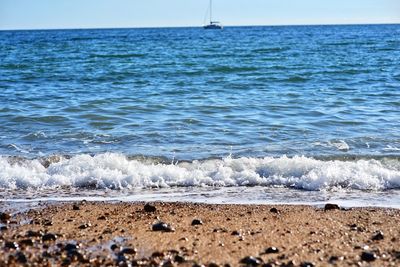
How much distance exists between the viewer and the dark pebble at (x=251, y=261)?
4.62 m

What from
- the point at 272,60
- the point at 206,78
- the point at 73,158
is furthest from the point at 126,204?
the point at 272,60

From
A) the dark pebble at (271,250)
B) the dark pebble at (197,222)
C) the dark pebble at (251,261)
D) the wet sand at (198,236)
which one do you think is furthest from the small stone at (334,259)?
the dark pebble at (197,222)

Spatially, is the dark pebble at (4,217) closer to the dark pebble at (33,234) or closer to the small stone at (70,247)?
the dark pebble at (33,234)

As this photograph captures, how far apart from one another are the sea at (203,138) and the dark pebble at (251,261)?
8.00 feet

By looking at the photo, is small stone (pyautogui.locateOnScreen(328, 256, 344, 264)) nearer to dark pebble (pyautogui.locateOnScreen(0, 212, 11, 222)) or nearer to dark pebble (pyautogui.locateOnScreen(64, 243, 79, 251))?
dark pebble (pyautogui.locateOnScreen(64, 243, 79, 251))

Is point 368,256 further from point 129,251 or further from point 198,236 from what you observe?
point 129,251

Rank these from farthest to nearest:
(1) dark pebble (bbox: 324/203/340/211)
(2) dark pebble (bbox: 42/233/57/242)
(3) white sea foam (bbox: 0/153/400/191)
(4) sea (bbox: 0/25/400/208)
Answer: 1. (3) white sea foam (bbox: 0/153/400/191)
2. (4) sea (bbox: 0/25/400/208)
3. (1) dark pebble (bbox: 324/203/340/211)
4. (2) dark pebble (bbox: 42/233/57/242)

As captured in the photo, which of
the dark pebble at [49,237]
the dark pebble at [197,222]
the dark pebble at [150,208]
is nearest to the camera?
the dark pebble at [49,237]

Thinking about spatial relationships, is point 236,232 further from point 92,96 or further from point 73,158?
point 92,96

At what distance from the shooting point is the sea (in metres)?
7.80

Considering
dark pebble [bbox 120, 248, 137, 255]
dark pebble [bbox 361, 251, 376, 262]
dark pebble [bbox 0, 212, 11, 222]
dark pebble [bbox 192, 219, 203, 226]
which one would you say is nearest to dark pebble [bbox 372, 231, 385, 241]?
dark pebble [bbox 361, 251, 376, 262]

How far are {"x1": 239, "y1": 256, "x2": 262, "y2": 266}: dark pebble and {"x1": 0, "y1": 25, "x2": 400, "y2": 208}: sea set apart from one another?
2.44 metres

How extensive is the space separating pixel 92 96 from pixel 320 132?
7119mm

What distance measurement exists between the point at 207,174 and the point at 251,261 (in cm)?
375
